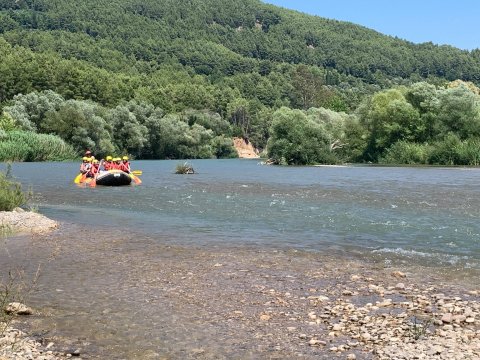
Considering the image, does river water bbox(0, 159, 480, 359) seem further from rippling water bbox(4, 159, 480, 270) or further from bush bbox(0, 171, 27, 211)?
bush bbox(0, 171, 27, 211)

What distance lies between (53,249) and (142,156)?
91.9m

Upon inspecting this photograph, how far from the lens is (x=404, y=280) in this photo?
11242 millimetres

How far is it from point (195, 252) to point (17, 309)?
21.1ft

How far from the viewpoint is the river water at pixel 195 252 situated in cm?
827

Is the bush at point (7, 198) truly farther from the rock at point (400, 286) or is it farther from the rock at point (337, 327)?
the rock at point (337, 327)

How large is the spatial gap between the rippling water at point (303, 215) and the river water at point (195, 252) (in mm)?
59

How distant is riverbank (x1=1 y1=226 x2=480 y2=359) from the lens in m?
7.42

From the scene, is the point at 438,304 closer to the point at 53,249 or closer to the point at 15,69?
the point at 53,249

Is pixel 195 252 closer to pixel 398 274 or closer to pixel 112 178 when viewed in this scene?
pixel 398 274

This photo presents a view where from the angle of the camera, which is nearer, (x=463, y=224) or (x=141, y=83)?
(x=463, y=224)

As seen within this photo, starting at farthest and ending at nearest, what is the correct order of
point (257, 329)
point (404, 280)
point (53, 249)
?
point (53, 249) → point (404, 280) → point (257, 329)

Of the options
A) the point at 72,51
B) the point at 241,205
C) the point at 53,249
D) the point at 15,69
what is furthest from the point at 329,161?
the point at 72,51

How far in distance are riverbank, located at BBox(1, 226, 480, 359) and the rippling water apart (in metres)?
2.57

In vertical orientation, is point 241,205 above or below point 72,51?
below
